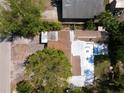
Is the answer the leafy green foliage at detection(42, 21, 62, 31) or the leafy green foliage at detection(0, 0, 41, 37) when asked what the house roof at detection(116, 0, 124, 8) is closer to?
the leafy green foliage at detection(42, 21, 62, 31)

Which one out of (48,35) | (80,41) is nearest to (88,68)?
(80,41)

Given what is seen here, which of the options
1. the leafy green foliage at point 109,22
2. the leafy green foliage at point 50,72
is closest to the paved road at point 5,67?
the leafy green foliage at point 50,72

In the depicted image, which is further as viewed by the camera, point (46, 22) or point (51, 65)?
point (46, 22)

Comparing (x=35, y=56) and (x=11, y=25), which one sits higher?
(x=11, y=25)

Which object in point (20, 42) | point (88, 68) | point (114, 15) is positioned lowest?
point (88, 68)

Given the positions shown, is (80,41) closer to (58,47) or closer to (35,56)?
(58,47)

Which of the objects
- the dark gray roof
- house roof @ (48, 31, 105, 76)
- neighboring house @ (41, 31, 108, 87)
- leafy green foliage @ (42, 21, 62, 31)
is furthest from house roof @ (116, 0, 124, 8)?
leafy green foliage @ (42, 21, 62, 31)

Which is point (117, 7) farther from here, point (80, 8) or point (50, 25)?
point (50, 25)
